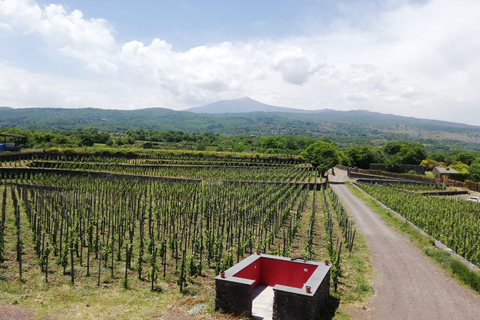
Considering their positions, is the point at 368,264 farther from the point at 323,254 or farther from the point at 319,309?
the point at 319,309

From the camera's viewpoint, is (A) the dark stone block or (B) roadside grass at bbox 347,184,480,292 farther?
(B) roadside grass at bbox 347,184,480,292

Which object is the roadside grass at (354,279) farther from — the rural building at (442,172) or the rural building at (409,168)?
the rural building at (409,168)

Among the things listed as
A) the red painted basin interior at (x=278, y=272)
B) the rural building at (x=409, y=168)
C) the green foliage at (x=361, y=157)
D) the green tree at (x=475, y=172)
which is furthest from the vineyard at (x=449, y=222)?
the green foliage at (x=361, y=157)

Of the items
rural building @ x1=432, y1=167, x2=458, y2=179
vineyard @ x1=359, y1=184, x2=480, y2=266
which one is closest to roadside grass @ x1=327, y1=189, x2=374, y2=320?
vineyard @ x1=359, y1=184, x2=480, y2=266

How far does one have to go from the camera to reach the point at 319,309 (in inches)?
350

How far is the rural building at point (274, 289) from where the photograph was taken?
7.92 meters

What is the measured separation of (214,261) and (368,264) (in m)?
6.05

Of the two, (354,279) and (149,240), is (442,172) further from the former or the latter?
(149,240)

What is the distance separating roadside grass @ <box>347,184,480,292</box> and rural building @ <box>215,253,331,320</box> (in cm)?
564

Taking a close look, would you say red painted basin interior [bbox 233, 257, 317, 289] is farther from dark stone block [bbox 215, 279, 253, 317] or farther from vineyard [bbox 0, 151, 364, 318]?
vineyard [bbox 0, 151, 364, 318]

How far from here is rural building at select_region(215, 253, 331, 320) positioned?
792 cm

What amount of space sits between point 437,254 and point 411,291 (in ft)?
16.3

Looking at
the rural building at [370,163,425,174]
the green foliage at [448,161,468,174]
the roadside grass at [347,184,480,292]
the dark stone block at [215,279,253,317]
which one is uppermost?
the dark stone block at [215,279,253,317]

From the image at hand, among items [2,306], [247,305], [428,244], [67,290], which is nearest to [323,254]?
[428,244]
